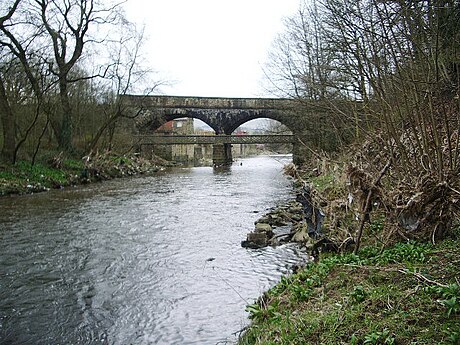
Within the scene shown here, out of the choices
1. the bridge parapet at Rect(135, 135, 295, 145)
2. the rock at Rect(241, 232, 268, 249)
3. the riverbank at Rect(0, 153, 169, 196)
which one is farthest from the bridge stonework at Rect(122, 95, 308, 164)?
the rock at Rect(241, 232, 268, 249)

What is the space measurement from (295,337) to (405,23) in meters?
3.88

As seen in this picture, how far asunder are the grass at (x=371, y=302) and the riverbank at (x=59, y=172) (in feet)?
46.5

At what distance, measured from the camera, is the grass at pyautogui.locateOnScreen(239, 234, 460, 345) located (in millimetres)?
3100

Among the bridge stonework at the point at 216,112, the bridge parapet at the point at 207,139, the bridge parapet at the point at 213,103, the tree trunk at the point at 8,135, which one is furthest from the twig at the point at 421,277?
the bridge parapet at the point at 213,103

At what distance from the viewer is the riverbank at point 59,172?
55.9 ft

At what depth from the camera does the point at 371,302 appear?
3.69 m

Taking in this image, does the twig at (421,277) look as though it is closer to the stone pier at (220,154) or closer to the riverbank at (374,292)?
the riverbank at (374,292)

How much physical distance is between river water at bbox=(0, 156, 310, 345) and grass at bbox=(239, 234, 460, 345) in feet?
2.41

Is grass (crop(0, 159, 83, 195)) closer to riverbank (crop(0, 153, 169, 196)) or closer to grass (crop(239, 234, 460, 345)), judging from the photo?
riverbank (crop(0, 153, 169, 196))

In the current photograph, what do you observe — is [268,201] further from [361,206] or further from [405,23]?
[405,23]

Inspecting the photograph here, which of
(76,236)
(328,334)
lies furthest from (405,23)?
(76,236)

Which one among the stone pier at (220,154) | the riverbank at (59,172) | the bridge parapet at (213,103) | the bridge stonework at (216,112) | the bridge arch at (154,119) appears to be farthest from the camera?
the stone pier at (220,154)

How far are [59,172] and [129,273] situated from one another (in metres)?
14.8

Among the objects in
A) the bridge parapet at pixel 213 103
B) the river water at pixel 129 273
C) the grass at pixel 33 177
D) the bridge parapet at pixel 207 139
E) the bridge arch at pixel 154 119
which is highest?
the bridge parapet at pixel 213 103
